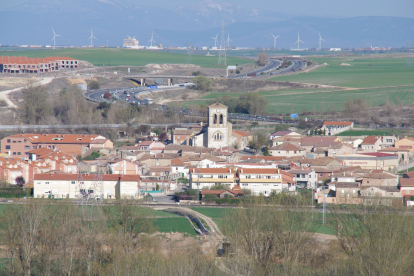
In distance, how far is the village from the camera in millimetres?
29641

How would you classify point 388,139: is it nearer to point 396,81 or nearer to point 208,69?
point 396,81

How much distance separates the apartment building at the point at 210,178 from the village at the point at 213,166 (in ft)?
0.15

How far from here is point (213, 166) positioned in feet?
113

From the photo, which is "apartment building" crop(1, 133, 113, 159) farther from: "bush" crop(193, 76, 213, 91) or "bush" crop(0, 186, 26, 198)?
"bush" crop(193, 76, 213, 91)

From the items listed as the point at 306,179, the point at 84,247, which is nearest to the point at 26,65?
the point at 306,179

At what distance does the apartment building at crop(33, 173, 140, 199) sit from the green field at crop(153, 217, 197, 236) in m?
4.96

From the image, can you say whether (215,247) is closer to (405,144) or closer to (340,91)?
(405,144)

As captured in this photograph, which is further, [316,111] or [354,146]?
[316,111]

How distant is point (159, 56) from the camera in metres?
129

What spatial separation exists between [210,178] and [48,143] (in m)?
13.3

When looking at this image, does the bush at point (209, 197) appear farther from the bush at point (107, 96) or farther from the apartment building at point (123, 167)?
the bush at point (107, 96)

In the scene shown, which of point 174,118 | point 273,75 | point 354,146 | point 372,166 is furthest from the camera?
point 273,75

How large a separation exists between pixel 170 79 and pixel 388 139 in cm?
4408

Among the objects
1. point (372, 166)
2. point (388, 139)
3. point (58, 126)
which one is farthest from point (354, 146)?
point (58, 126)
